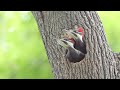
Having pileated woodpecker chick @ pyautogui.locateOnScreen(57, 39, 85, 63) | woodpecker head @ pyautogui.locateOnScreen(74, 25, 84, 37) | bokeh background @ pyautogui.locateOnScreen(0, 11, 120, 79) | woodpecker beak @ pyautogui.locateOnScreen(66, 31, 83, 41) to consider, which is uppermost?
bokeh background @ pyautogui.locateOnScreen(0, 11, 120, 79)

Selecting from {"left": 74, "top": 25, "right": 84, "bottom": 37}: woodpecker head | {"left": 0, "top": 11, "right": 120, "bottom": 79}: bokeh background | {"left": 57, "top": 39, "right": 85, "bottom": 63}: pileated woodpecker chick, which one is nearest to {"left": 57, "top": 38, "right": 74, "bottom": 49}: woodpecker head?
{"left": 57, "top": 39, "right": 85, "bottom": 63}: pileated woodpecker chick

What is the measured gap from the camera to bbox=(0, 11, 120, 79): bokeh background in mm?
6027

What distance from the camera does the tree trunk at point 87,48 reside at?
10.3 feet

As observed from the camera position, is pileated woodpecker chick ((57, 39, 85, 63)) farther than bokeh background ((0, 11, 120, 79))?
No

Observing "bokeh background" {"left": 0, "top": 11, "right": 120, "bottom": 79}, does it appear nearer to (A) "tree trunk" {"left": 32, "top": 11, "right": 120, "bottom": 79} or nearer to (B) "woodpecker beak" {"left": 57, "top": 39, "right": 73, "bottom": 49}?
(A) "tree trunk" {"left": 32, "top": 11, "right": 120, "bottom": 79}

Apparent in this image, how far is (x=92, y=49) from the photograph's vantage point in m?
3.15

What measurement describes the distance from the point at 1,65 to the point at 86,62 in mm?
3487

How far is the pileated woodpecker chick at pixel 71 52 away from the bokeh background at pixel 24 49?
2.73 m

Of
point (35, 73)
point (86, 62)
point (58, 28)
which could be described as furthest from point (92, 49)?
point (35, 73)

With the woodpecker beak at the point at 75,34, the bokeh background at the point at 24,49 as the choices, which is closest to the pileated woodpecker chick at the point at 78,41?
the woodpecker beak at the point at 75,34

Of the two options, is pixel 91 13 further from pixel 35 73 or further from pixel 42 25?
pixel 35 73

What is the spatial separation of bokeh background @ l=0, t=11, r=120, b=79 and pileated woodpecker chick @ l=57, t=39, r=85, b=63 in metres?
2.73

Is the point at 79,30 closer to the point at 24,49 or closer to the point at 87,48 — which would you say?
the point at 87,48

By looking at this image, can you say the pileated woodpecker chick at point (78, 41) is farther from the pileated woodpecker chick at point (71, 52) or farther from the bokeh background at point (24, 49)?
the bokeh background at point (24, 49)
